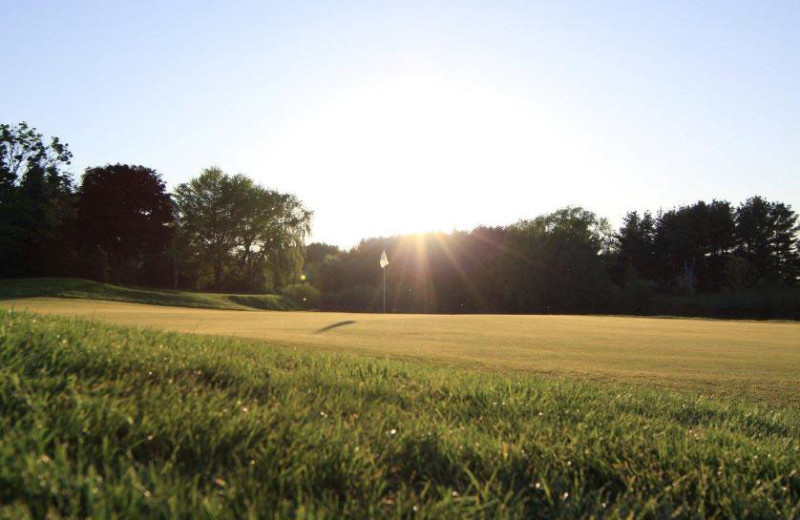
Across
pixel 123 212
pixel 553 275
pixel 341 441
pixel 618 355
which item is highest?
pixel 123 212

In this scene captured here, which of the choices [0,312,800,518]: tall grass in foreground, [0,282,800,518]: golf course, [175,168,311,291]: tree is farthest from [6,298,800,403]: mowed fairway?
[175,168,311,291]: tree

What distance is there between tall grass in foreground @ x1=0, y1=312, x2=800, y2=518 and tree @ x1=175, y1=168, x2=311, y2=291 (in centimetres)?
4703

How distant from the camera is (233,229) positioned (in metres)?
51.6

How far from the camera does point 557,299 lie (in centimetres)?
4941

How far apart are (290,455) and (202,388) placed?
48.7 inches

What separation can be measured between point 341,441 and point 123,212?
40.8 m

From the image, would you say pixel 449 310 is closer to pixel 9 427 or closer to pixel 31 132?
pixel 31 132

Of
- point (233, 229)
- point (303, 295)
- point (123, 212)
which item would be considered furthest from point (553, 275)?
point (123, 212)

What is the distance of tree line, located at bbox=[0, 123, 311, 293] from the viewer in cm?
3784

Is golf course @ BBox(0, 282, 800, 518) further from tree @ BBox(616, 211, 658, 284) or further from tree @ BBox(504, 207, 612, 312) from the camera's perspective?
tree @ BBox(616, 211, 658, 284)

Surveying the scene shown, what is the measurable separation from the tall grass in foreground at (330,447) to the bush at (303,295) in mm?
40805

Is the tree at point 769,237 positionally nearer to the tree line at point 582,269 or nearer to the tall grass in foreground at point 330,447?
the tree line at point 582,269

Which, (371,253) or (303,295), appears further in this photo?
(371,253)

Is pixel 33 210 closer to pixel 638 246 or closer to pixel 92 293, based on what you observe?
pixel 92 293
